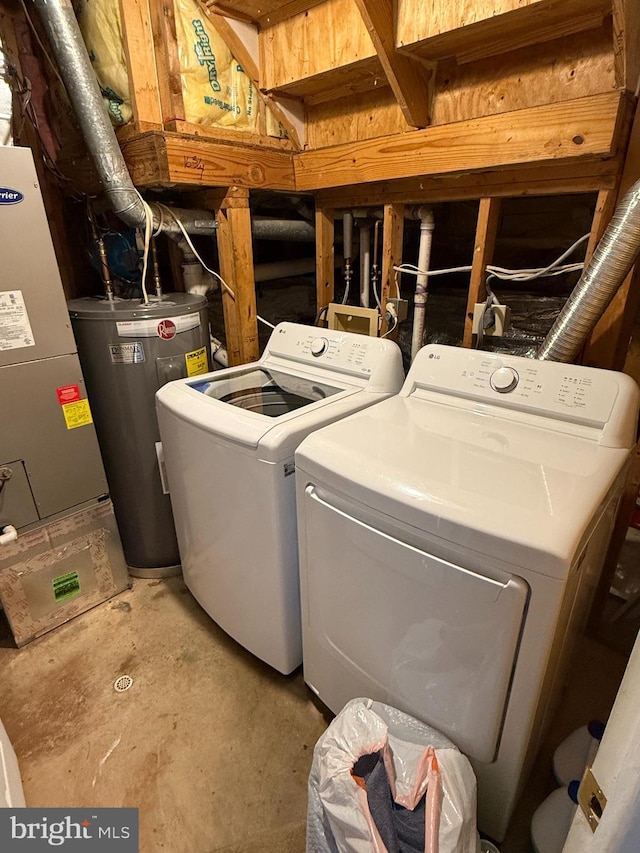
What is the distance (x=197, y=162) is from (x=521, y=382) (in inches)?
57.1

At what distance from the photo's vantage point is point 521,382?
129 centimetres

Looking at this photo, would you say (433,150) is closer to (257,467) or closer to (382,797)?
(257,467)

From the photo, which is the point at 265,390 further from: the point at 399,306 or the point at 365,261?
the point at 365,261

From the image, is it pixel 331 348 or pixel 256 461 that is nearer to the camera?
pixel 256 461

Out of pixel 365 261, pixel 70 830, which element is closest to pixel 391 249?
pixel 365 261

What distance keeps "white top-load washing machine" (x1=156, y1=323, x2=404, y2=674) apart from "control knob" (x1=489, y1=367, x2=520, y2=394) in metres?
0.37

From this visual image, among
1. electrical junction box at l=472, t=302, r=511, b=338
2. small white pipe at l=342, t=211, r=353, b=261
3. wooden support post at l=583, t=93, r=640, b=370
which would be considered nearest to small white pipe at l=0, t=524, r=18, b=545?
electrical junction box at l=472, t=302, r=511, b=338

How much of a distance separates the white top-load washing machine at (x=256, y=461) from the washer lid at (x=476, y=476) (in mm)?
151

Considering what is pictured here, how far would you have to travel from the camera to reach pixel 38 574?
1.73 meters

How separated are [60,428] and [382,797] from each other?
149 cm

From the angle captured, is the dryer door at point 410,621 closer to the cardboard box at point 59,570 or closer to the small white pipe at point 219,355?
the cardboard box at point 59,570

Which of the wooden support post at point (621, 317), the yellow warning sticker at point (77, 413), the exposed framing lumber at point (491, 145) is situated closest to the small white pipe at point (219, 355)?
the yellow warning sticker at point (77, 413)

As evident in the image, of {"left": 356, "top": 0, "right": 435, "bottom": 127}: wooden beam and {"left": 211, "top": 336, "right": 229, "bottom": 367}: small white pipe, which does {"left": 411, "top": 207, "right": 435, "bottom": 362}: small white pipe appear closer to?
{"left": 356, "top": 0, "right": 435, "bottom": 127}: wooden beam

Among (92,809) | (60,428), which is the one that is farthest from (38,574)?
(92,809)
